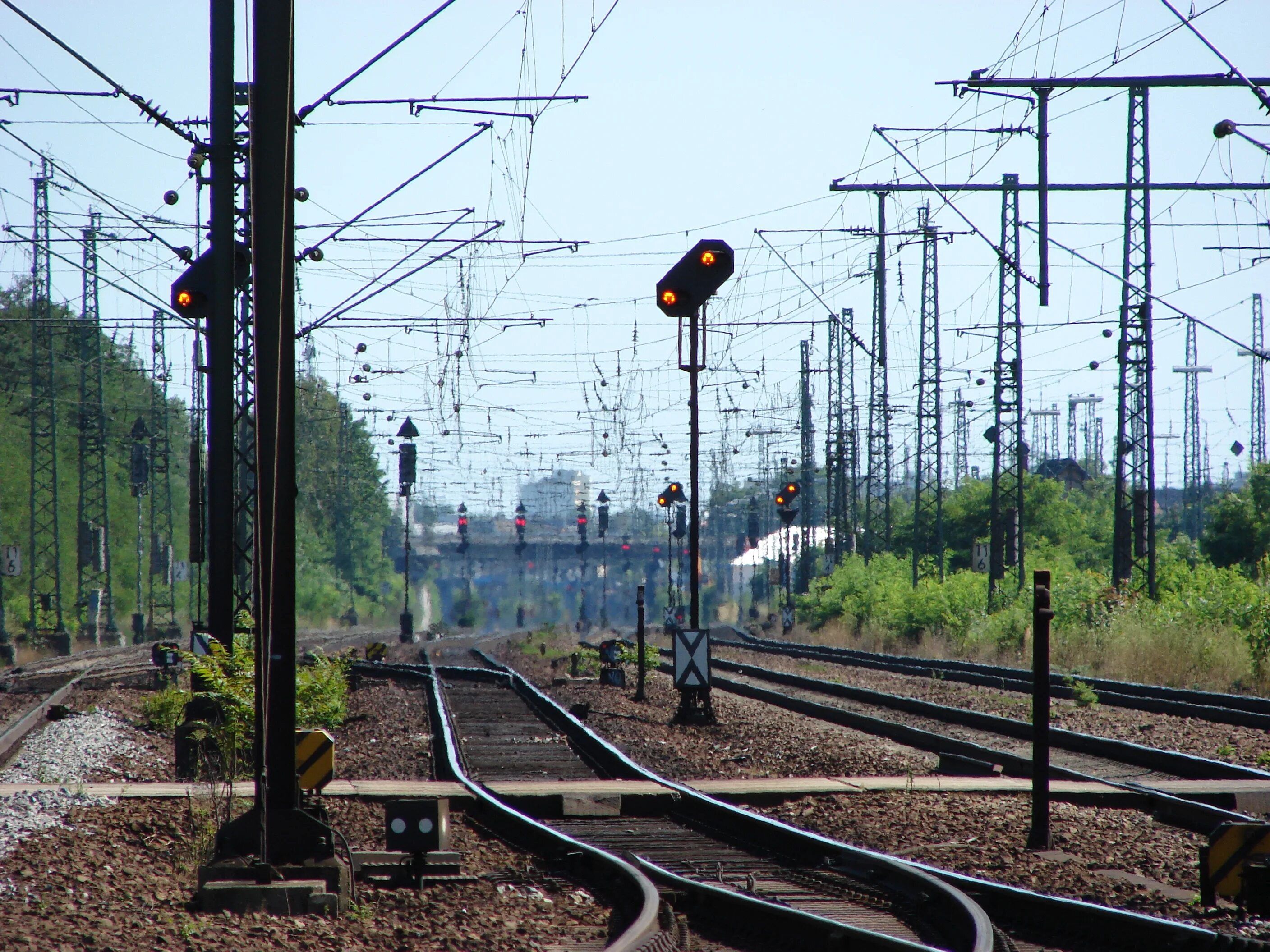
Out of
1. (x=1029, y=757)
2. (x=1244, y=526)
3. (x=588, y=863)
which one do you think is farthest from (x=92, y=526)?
(x=588, y=863)

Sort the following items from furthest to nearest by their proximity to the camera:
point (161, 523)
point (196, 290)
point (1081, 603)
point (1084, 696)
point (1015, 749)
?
point (161, 523) → point (1081, 603) → point (1084, 696) → point (1015, 749) → point (196, 290)

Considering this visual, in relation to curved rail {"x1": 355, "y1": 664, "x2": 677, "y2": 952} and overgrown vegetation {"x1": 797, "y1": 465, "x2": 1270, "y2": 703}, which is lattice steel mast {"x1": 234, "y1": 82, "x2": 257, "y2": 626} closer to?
curved rail {"x1": 355, "y1": 664, "x2": 677, "y2": 952}

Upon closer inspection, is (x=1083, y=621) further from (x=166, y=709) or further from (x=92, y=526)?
(x=92, y=526)

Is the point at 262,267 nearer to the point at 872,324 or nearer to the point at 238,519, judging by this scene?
the point at 238,519

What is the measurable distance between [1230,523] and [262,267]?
42.2 metres

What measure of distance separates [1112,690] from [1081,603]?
1074 centimetres

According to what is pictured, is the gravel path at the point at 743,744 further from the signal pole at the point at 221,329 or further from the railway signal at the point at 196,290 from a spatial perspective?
the railway signal at the point at 196,290

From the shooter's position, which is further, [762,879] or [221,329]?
[221,329]

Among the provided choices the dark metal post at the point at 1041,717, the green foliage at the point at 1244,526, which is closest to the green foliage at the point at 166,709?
the dark metal post at the point at 1041,717

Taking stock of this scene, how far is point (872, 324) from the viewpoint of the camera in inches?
1976

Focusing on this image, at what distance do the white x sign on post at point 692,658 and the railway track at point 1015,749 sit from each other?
7.70ft

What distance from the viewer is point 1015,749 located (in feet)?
55.8

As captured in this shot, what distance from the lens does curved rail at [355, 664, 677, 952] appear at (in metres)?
7.06

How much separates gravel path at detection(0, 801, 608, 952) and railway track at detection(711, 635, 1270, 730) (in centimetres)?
1243
